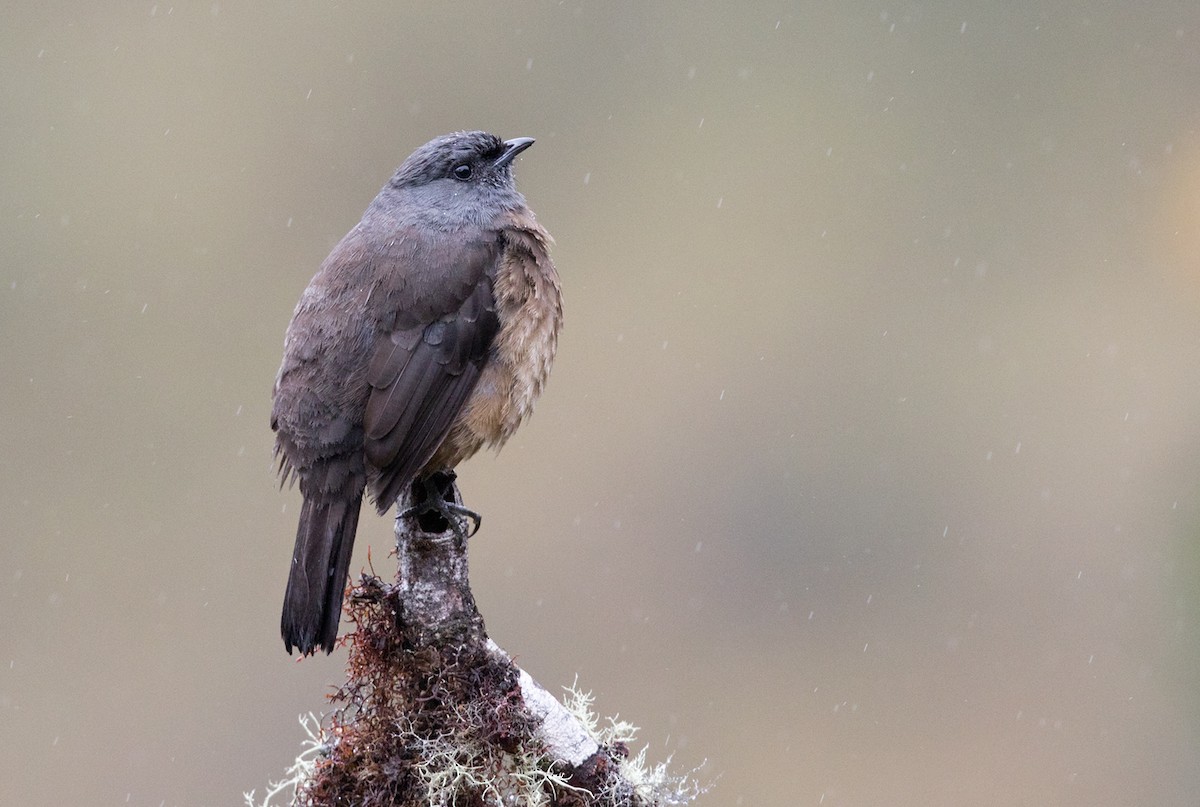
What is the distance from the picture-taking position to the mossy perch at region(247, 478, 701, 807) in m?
3.81

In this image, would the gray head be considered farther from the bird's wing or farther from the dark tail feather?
the dark tail feather

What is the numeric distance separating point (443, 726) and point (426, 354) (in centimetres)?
132

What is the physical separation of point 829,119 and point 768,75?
96cm

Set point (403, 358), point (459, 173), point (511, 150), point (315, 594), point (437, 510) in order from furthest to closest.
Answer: point (511, 150) → point (459, 173) → point (403, 358) → point (437, 510) → point (315, 594)

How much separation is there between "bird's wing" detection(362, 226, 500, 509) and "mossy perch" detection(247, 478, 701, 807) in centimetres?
43

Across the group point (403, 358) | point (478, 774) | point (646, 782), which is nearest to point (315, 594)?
point (478, 774)

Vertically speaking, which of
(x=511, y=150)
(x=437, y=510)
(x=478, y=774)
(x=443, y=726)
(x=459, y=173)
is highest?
(x=511, y=150)

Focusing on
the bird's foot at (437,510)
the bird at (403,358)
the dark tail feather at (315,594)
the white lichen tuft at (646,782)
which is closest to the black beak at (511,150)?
the bird at (403,358)

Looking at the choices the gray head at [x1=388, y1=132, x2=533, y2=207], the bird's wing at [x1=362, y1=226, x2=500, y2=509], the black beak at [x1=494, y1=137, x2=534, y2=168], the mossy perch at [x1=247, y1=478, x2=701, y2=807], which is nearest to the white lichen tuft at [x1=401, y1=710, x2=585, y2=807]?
the mossy perch at [x1=247, y1=478, x2=701, y2=807]

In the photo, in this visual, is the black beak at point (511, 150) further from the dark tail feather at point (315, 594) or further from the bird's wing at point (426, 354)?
the dark tail feather at point (315, 594)

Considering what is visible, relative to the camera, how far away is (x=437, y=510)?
4.21 meters

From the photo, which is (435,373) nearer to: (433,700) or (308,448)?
(308,448)

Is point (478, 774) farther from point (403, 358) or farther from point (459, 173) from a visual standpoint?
point (459, 173)

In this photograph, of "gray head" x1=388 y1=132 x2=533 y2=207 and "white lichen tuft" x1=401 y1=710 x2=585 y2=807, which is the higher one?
"gray head" x1=388 y1=132 x2=533 y2=207
